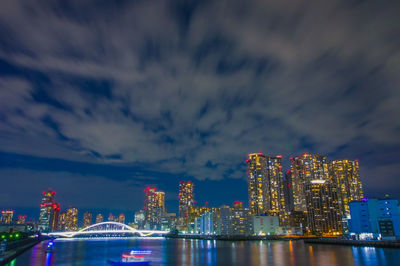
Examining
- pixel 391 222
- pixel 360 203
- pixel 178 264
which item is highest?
pixel 360 203

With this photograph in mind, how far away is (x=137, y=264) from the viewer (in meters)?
66.3

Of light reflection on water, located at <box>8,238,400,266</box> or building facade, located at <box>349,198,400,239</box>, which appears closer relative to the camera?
light reflection on water, located at <box>8,238,400,266</box>

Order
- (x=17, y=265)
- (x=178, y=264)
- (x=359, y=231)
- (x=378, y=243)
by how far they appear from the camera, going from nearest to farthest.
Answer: (x=17, y=265) < (x=178, y=264) < (x=378, y=243) < (x=359, y=231)

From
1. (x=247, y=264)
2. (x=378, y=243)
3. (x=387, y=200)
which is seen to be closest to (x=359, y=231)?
(x=387, y=200)

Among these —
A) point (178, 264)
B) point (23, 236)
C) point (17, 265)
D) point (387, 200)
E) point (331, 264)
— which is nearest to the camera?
point (17, 265)

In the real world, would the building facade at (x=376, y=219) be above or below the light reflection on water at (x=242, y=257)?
above

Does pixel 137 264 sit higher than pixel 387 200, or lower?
lower

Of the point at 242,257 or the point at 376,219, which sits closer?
the point at 242,257

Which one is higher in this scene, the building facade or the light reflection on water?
the building facade

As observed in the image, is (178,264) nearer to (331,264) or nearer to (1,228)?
(331,264)

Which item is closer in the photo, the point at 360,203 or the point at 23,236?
the point at 23,236

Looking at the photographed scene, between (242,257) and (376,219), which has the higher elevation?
(376,219)

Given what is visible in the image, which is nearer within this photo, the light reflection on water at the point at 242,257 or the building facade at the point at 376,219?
the light reflection on water at the point at 242,257

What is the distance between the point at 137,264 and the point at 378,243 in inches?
3805
